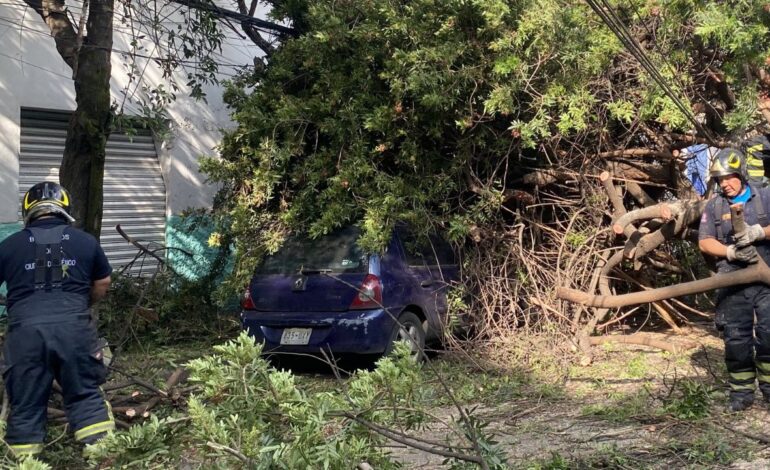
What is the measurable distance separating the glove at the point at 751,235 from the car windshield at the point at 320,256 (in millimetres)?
3369

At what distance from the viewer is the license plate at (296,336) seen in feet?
24.1

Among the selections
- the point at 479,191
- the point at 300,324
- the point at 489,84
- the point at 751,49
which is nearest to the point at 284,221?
the point at 300,324

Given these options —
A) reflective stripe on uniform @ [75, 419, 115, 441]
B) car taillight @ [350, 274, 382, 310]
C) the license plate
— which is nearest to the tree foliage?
reflective stripe on uniform @ [75, 419, 115, 441]

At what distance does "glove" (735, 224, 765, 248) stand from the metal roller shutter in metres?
7.88

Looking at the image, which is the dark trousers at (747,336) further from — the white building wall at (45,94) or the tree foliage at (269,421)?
the white building wall at (45,94)

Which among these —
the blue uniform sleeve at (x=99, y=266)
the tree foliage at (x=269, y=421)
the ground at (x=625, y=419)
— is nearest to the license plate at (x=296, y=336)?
the ground at (x=625, y=419)

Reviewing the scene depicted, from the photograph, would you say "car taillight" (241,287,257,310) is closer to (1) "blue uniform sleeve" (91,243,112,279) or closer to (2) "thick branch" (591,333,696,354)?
(1) "blue uniform sleeve" (91,243,112,279)

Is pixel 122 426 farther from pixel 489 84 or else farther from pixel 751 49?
pixel 751 49

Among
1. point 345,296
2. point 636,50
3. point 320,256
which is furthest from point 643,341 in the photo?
point 320,256

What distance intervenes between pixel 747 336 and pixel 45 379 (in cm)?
478

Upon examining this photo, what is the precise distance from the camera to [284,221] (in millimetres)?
8141

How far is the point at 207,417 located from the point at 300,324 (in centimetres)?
389

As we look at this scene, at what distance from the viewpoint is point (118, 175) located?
39.2ft

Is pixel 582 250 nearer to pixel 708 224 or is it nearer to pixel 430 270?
pixel 430 270
